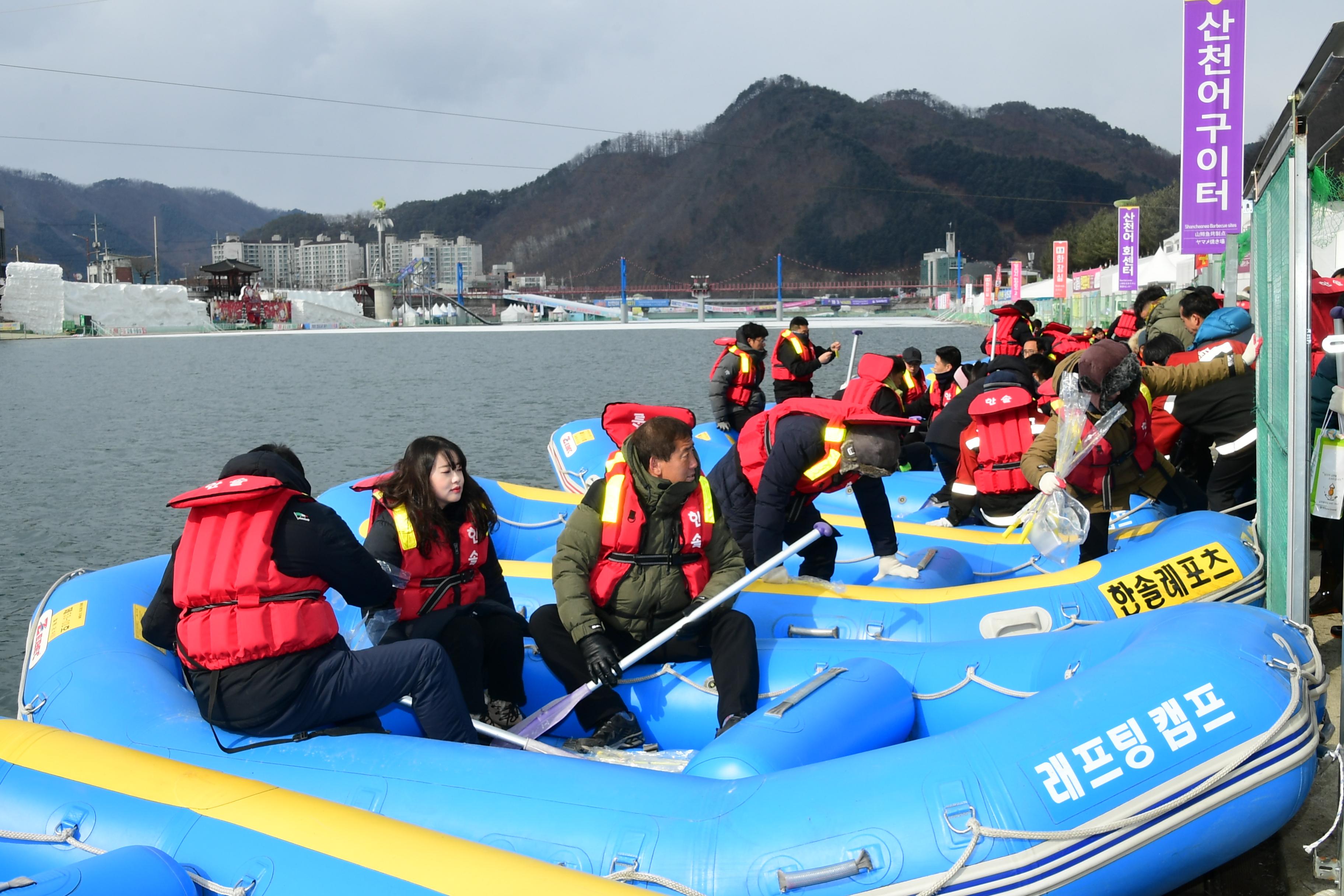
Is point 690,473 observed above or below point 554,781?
above

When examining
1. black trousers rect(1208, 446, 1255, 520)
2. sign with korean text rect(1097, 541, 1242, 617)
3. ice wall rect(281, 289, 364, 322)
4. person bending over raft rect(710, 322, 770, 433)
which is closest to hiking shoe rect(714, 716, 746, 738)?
sign with korean text rect(1097, 541, 1242, 617)

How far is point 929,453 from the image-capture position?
9.46 metres

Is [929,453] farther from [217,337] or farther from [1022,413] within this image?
[217,337]

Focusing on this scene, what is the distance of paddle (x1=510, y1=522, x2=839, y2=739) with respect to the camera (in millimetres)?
3754

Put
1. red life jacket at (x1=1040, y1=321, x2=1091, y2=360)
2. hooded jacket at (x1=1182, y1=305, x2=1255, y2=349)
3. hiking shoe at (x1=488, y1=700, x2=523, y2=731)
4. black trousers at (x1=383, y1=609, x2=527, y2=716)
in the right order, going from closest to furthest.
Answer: black trousers at (x1=383, y1=609, x2=527, y2=716) < hiking shoe at (x1=488, y1=700, x2=523, y2=731) < hooded jacket at (x1=1182, y1=305, x2=1255, y2=349) < red life jacket at (x1=1040, y1=321, x2=1091, y2=360)

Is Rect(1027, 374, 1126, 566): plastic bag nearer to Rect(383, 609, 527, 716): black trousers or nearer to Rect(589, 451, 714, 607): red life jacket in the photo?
Rect(589, 451, 714, 607): red life jacket

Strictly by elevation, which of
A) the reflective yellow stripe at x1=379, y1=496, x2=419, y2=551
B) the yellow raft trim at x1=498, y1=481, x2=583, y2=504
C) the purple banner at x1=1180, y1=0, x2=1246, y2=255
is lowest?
the yellow raft trim at x1=498, y1=481, x2=583, y2=504

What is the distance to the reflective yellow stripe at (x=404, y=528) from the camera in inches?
149

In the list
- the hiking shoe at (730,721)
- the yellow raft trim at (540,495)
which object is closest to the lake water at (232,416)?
the yellow raft trim at (540,495)

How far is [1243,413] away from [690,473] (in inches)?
128

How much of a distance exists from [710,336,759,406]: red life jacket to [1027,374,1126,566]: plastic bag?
446 centimetres

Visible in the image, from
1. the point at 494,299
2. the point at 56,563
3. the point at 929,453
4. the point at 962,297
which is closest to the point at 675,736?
the point at 929,453

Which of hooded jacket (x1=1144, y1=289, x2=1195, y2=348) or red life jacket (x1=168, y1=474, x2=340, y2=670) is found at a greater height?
hooded jacket (x1=1144, y1=289, x2=1195, y2=348)

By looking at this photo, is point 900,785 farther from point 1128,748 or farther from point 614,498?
point 614,498
